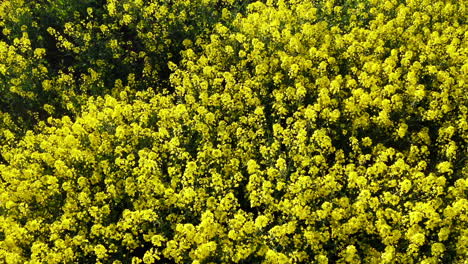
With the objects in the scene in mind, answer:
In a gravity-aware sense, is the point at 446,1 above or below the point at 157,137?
above

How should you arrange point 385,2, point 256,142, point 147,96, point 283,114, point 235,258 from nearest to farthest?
point 235,258 → point 256,142 → point 283,114 → point 147,96 → point 385,2

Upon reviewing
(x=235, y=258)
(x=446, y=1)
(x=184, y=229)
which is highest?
(x=446, y=1)

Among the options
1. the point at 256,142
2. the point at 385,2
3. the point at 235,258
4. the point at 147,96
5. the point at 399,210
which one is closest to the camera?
the point at 235,258

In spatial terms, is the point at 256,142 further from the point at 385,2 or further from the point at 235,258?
the point at 385,2

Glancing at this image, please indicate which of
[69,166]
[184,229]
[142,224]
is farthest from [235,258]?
[69,166]

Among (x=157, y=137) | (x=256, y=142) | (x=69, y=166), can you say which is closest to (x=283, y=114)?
(x=256, y=142)

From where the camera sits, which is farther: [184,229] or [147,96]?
[147,96]
